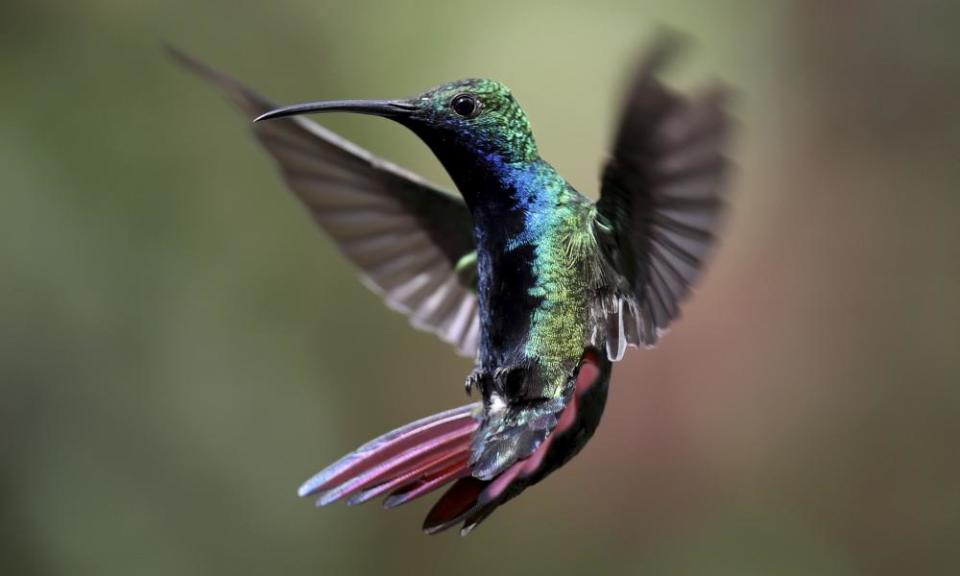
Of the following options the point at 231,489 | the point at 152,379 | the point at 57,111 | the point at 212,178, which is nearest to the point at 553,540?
the point at 231,489

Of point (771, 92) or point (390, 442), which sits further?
point (771, 92)

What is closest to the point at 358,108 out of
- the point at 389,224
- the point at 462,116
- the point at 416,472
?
the point at 462,116

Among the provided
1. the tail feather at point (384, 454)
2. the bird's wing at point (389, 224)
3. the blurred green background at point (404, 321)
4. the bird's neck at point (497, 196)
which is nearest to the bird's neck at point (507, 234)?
the bird's neck at point (497, 196)

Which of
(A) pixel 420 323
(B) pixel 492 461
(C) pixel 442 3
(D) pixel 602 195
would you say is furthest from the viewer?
(C) pixel 442 3

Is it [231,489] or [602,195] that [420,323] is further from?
[231,489]

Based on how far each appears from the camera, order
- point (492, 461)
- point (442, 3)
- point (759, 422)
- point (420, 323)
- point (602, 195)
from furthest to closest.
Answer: point (442, 3), point (759, 422), point (420, 323), point (602, 195), point (492, 461)

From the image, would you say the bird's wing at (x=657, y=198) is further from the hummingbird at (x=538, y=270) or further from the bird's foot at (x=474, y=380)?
the bird's foot at (x=474, y=380)

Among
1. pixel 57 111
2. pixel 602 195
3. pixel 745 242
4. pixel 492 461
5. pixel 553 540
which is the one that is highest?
pixel 57 111
